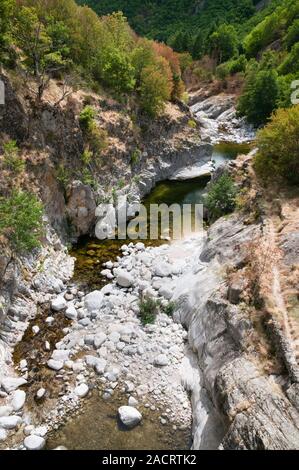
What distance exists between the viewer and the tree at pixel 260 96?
54.4 meters

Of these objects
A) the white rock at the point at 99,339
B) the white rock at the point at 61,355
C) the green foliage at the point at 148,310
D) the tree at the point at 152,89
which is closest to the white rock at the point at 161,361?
the green foliage at the point at 148,310

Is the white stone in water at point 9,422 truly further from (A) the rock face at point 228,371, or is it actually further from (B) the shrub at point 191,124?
(B) the shrub at point 191,124

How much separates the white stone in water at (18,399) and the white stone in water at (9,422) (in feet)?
1.67

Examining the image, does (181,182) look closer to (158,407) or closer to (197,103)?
(158,407)

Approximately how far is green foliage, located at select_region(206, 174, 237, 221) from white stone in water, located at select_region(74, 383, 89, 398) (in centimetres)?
1618

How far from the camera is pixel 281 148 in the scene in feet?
69.6

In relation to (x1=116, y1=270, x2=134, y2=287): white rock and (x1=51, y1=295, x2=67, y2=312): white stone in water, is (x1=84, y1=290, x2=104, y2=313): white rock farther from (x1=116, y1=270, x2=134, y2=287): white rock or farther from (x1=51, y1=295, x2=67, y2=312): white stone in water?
(x1=116, y1=270, x2=134, y2=287): white rock

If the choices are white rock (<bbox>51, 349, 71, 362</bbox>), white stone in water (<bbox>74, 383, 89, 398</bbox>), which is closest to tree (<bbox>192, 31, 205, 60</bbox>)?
white rock (<bbox>51, 349, 71, 362</bbox>)

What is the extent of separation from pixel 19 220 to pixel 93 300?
6.05 metres

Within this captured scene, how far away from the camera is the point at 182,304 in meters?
18.2

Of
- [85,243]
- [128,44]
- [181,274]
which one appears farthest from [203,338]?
[128,44]

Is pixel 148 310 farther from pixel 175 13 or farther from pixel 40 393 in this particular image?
pixel 175 13
